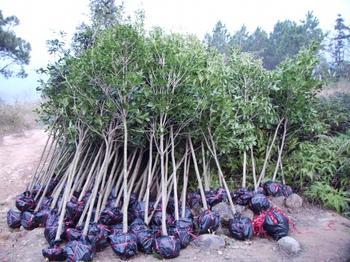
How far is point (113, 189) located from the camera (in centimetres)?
459

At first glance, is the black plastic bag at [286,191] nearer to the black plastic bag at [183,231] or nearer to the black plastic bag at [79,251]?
the black plastic bag at [183,231]

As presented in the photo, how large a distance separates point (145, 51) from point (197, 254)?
97.2 inches

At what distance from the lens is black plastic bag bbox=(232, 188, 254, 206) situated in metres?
4.35

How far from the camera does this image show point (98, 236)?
3.58 m

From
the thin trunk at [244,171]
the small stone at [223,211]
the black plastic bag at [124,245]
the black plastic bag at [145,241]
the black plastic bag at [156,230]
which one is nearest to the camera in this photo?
the black plastic bag at [124,245]

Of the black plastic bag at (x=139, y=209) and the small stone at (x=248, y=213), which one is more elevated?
the small stone at (x=248, y=213)

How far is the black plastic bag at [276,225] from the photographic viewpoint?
148 inches

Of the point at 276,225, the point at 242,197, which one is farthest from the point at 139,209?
the point at 276,225

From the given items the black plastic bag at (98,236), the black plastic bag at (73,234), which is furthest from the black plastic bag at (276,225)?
the black plastic bag at (73,234)

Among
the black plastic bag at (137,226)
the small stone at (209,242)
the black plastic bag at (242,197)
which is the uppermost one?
the black plastic bag at (242,197)

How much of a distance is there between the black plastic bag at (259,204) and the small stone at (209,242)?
79 centimetres

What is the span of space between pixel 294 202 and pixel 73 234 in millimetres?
3007

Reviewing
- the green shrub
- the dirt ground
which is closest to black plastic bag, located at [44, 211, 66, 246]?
the dirt ground

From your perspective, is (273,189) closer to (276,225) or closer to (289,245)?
(276,225)
